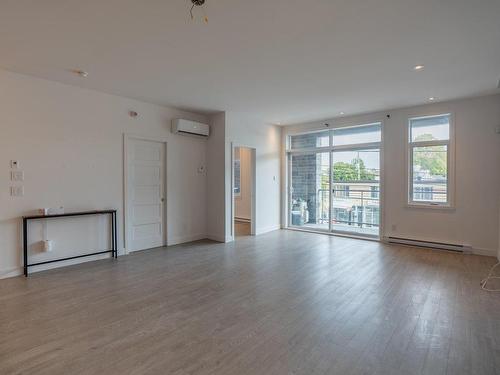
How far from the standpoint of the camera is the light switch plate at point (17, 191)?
147 inches

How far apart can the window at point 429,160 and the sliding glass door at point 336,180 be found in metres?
0.65

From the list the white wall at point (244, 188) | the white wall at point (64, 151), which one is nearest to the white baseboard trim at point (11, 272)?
the white wall at point (64, 151)

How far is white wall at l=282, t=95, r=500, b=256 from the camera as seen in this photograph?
474 centimetres

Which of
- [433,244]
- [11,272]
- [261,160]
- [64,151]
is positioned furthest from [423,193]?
[11,272]

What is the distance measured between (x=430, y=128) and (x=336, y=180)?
2.07 metres

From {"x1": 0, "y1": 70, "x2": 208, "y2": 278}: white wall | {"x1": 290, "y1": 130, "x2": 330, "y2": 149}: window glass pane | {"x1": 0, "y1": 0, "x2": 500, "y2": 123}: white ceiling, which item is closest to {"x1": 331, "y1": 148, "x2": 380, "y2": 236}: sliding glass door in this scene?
{"x1": 290, "y1": 130, "x2": 330, "y2": 149}: window glass pane

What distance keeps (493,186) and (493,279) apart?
1.84 metres

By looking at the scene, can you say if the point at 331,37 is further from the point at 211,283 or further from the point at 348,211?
the point at 348,211

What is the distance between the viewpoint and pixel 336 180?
6.53 metres

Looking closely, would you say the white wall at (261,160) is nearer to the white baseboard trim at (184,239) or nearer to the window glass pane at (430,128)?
the white baseboard trim at (184,239)

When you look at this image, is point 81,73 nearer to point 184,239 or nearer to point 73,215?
point 73,215

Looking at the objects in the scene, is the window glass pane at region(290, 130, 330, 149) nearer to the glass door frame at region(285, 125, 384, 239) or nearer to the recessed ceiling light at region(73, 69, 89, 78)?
the glass door frame at region(285, 125, 384, 239)

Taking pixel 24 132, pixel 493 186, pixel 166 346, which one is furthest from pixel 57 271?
pixel 493 186

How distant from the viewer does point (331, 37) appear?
9.18 ft
